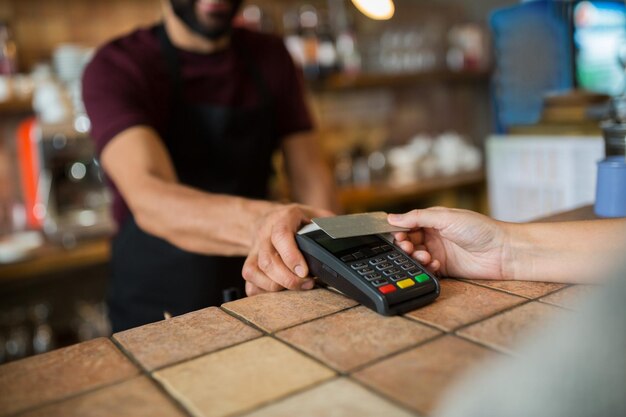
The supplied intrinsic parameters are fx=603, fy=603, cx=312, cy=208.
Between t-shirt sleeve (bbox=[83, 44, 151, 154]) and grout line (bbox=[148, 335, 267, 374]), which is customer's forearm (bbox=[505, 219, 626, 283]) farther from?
t-shirt sleeve (bbox=[83, 44, 151, 154])

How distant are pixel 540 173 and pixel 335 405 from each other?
157cm

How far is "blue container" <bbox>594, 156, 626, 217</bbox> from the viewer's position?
1.05m

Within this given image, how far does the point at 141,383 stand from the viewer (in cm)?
57

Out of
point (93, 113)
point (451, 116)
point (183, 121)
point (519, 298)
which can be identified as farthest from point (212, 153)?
point (451, 116)

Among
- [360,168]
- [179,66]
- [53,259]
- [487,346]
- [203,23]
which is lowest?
[53,259]

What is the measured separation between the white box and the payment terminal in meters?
1.10

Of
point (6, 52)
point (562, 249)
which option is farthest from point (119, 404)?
point (6, 52)

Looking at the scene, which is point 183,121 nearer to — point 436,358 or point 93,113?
point 93,113

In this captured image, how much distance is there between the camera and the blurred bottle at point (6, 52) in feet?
7.73

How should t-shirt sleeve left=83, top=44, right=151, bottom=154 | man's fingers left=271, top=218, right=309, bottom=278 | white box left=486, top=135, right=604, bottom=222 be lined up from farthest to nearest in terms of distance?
1. white box left=486, top=135, right=604, bottom=222
2. t-shirt sleeve left=83, top=44, right=151, bottom=154
3. man's fingers left=271, top=218, right=309, bottom=278

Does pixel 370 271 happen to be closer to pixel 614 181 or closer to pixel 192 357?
pixel 192 357

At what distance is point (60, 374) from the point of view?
0.60 m

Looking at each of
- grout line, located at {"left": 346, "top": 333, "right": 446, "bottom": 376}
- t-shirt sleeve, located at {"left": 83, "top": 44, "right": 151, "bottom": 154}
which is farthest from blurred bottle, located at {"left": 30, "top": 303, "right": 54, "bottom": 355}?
grout line, located at {"left": 346, "top": 333, "right": 446, "bottom": 376}

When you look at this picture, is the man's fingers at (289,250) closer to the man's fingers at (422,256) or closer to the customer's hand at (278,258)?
the customer's hand at (278,258)
